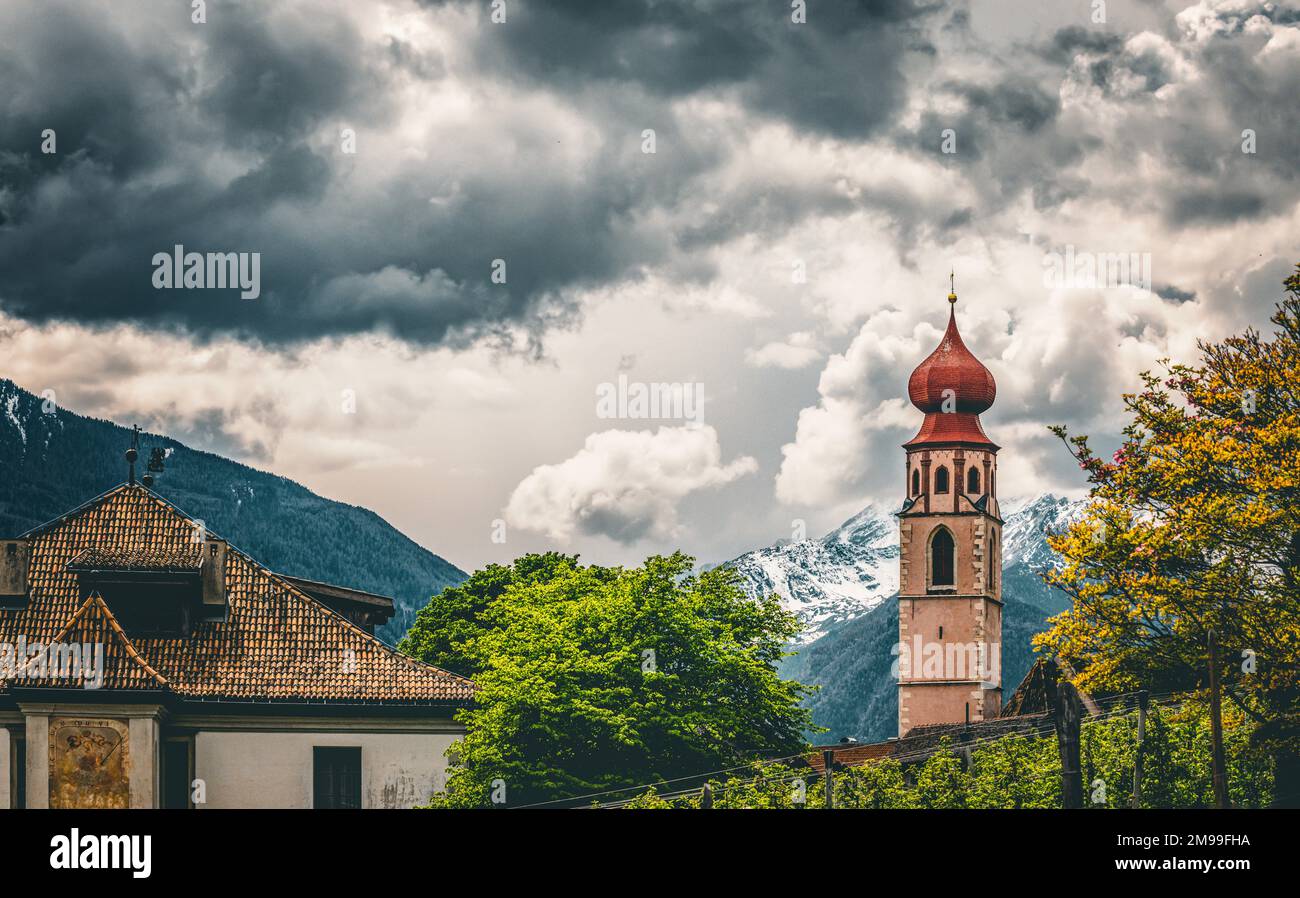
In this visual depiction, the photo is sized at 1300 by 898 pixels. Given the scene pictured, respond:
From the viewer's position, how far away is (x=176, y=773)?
52.5 metres

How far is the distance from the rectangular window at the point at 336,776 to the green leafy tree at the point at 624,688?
10.7 ft

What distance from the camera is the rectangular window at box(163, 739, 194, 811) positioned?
51.3 meters

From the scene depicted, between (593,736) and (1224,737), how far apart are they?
1845 centimetres

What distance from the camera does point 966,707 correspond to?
11719cm

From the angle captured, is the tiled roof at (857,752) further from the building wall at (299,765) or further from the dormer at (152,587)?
the dormer at (152,587)

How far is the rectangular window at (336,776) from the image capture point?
53.2 meters

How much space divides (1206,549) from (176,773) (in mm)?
30151

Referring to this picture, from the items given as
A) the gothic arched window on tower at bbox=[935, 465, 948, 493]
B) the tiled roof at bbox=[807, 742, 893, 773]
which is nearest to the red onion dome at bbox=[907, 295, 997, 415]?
the gothic arched window on tower at bbox=[935, 465, 948, 493]

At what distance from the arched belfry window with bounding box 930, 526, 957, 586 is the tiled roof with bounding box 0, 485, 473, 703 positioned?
230 ft

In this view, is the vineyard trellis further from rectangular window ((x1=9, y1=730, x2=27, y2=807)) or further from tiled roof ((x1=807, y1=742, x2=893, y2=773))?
rectangular window ((x1=9, y1=730, x2=27, y2=807))

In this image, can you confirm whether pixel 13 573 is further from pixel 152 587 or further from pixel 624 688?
pixel 624 688
